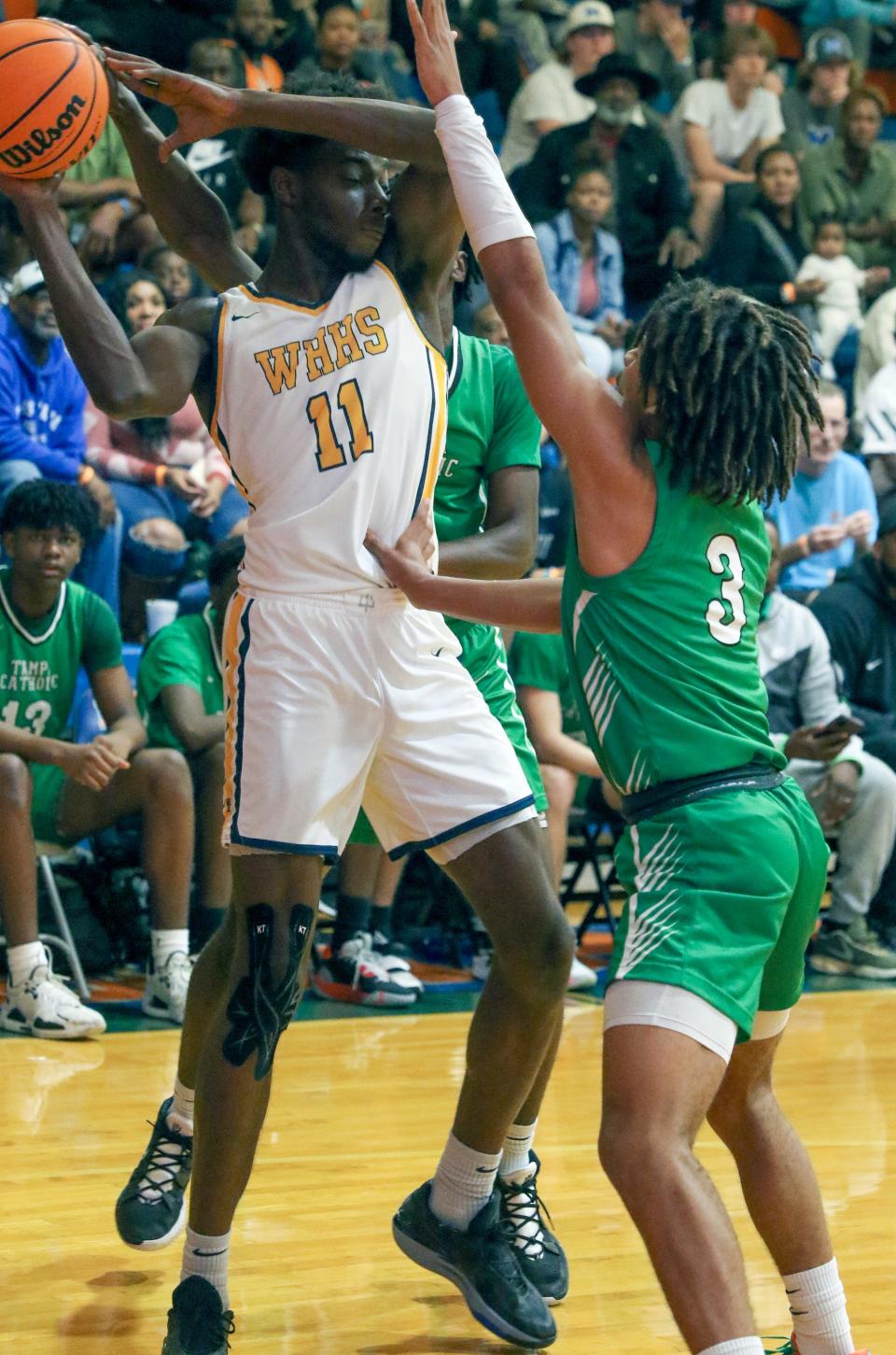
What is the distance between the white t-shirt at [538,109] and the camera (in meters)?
10.9

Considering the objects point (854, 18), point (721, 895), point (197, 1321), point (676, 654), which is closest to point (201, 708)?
point (197, 1321)

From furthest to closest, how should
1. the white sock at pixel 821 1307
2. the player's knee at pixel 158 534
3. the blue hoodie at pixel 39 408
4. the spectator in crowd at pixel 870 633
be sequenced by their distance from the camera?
the spectator in crowd at pixel 870 633 → the player's knee at pixel 158 534 → the blue hoodie at pixel 39 408 → the white sock at pixel 821 1307

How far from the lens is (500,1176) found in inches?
144

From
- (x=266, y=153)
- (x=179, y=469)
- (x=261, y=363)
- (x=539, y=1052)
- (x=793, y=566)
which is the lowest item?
(x=793, y=566)

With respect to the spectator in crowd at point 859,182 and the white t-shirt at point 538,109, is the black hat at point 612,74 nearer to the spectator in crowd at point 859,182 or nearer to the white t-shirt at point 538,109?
the white t-shirt at point 538,109

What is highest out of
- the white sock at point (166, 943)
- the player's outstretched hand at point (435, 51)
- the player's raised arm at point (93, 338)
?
the player's outstretched hand at point (435, 51)

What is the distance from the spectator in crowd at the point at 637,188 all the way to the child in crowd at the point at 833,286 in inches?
33.7

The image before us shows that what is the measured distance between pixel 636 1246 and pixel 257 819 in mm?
1399

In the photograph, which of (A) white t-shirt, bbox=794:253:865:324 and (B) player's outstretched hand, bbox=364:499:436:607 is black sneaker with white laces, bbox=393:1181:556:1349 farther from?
(A) white t-shirt, bbox=794:253:865:324

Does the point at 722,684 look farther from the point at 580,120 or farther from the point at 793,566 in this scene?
the point at 580,120

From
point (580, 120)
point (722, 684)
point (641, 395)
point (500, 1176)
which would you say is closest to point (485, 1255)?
point (500, 1176)

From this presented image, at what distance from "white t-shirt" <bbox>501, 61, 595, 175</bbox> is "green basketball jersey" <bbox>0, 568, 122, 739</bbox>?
18.5 ft

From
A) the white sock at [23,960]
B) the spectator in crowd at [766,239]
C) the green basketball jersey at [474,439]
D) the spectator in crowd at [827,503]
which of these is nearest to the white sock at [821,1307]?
the green basketball jersey at [474,439]

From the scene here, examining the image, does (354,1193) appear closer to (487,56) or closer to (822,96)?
(487,56)
